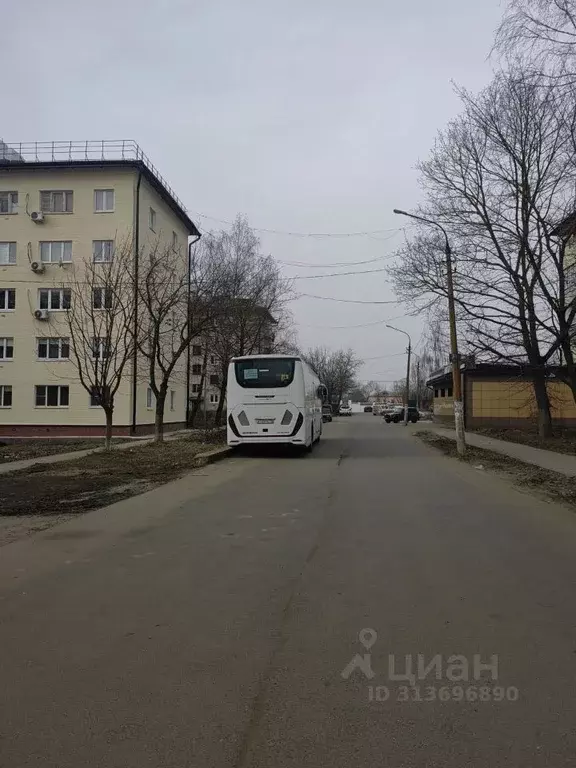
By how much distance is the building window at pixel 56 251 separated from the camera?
1314 inches

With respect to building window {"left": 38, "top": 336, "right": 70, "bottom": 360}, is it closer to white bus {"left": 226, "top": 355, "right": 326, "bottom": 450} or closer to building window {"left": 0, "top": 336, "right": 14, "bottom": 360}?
building window {"left": 0, "top": 336, "right": 14, "bottom": 360}

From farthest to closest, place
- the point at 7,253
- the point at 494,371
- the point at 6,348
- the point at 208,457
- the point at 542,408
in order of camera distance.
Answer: the point at 494,371, the point at 7,253, the point at 6,348, the point at 542,408, the point at 208,457

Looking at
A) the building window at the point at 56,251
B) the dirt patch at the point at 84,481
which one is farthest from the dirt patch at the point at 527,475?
the building window at the point at 56,251

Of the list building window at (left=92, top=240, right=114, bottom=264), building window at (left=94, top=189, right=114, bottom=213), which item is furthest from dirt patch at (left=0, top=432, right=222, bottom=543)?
building window at (left=94, top=189, right=114, bottom=213)

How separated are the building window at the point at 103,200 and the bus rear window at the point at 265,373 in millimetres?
17499

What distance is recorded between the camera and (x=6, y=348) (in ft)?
110

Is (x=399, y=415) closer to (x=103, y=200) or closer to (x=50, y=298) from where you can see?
(x=103, y=200)

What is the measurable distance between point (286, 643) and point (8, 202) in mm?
34819

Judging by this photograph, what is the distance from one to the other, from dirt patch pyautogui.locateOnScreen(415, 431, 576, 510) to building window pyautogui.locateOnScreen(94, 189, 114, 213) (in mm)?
21174

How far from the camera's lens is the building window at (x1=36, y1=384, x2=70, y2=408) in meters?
33.0

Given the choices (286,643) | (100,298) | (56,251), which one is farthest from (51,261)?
(286,643)

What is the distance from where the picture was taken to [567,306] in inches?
891

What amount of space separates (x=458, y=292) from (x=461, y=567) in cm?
2093

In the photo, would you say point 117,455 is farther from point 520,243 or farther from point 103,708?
point 103,708
